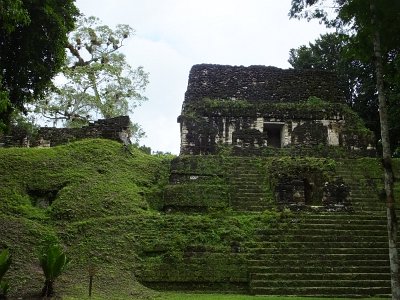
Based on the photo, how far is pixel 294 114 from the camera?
16.6 meters

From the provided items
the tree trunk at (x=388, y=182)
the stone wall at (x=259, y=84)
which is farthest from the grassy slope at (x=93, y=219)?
the stone wall at (x=259, y=84)

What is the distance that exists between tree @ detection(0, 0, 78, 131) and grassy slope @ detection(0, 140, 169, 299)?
1.92 metres

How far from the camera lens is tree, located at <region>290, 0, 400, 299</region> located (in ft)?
21.5

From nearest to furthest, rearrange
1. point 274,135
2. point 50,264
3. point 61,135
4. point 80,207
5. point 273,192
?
point 50,264, point 80,207, point 273,192, point 61,135, point 274,135

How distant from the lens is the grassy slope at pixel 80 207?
26.3ft

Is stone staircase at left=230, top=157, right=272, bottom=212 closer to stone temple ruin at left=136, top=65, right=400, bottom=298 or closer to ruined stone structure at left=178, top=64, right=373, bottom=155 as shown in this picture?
stone temple ruin at left=136, top=65, right=400, bottom=298

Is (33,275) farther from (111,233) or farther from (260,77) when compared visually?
(260,77)

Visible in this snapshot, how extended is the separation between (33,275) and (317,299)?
4664mm

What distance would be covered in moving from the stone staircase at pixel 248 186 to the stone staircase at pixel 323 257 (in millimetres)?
1381

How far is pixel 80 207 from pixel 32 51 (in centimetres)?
348

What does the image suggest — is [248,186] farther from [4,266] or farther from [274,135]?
[4,266]

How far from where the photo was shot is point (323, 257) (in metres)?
8.80

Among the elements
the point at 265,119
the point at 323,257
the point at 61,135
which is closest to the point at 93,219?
the point at 323,257

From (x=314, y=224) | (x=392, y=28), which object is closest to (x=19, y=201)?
(x=314, y=224)
